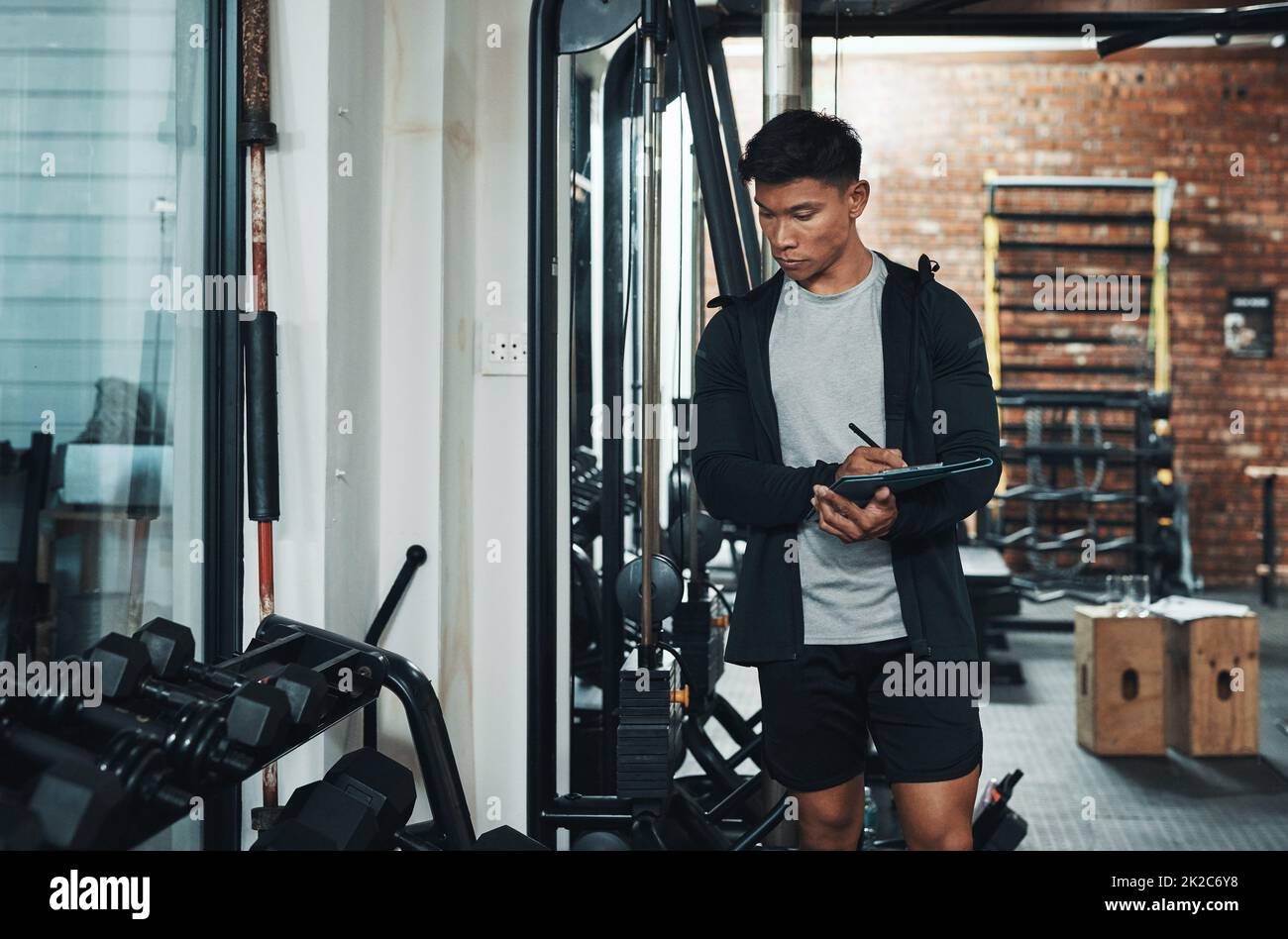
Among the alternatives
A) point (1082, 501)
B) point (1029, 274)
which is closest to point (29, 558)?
point (1082, 501)

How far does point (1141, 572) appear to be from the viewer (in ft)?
19.8

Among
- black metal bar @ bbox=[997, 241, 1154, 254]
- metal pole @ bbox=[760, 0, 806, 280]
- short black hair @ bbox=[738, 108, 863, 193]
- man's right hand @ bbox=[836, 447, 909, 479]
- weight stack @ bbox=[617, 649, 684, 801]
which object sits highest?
black metal bar @ bbox=[997, 241, 1154, 254]

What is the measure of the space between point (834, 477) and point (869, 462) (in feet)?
0.21

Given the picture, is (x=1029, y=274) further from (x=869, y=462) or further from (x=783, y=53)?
(x=869, y=462)

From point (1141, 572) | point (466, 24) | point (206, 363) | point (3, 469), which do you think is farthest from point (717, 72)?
point (1141, 572)

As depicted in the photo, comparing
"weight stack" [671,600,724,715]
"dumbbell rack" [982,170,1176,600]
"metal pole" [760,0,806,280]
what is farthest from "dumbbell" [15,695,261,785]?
"dumbbell rack" [982,170,1176,600]

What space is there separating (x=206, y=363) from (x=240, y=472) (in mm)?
198

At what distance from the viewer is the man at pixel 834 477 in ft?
4.97

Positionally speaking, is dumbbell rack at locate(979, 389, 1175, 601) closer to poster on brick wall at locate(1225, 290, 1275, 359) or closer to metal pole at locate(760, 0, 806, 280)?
poster on brick wall at locate(1225, 290, 1275, 359)

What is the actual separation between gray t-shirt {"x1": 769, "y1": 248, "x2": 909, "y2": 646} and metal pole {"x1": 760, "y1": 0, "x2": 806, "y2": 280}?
2.93 feet

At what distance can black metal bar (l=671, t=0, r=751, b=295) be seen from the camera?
203 cm

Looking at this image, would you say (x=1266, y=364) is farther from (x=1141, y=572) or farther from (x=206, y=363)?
(x=206, y=363)

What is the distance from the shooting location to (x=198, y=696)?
135 cm

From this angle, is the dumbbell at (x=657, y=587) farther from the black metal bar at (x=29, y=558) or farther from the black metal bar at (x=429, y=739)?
the black metal bar at (x=29, y=558)
